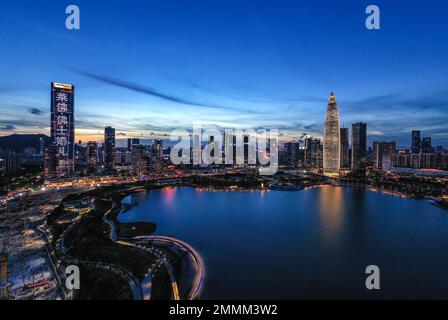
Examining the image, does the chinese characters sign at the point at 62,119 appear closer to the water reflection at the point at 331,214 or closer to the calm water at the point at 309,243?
the calm water at the point at 309,243

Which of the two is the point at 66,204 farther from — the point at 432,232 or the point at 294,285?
the point at 432,232

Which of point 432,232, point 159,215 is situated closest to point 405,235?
point 432,232

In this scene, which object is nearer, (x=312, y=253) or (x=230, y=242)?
(x=312, y=253)

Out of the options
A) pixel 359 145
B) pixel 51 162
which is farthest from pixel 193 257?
pixel 359 145

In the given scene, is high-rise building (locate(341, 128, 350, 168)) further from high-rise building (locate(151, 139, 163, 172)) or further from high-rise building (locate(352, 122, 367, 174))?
high-rise building (locate(151, 139, 163, 172))

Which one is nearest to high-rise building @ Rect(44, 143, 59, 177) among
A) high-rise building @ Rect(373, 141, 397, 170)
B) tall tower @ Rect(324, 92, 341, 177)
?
tall tower @ Rect(324, 92, 341, 177)
